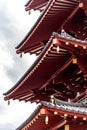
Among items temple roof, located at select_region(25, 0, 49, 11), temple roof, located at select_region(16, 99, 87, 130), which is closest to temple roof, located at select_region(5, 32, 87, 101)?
temple roof, located at select_region(16, 99, 87, 130)

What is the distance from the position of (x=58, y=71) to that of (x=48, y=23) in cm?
240

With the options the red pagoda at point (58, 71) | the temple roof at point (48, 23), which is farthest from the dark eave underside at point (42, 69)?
the temple roof at point (48, 23)

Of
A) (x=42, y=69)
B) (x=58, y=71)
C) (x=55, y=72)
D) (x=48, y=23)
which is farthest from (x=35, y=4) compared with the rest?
(x=58, y=71)

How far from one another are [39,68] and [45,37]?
2.69 metres

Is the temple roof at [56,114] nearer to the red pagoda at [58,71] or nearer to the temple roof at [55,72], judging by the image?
the red pagoda at [58,71]

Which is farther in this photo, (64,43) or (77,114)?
(64,43)

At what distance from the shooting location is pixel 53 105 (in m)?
14.9

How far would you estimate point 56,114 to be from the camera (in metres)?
15.1

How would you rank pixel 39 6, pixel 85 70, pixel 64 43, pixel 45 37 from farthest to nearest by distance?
pixel 39 6 → pixel 45 37 → pixel 85 70 → pixel 64 43

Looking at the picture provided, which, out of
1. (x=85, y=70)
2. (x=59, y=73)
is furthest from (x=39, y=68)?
(x=85, y=70)

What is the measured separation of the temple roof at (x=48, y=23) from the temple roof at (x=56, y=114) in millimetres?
4176

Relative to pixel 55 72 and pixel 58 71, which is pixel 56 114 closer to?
pixel 58 71

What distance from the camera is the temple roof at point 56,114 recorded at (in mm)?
14828

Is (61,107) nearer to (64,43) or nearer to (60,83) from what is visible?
(64,43)
